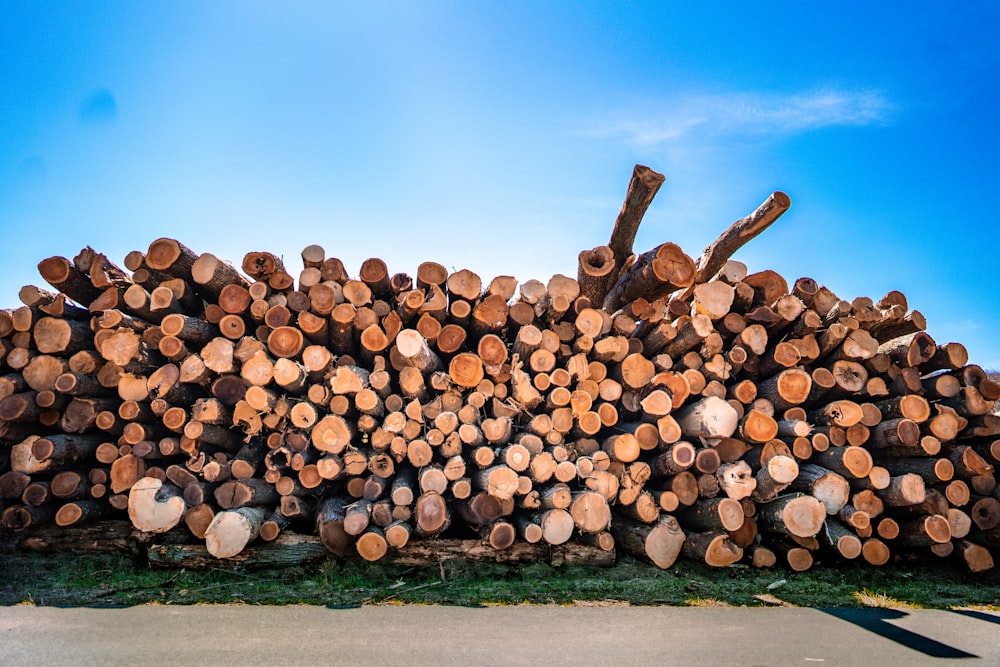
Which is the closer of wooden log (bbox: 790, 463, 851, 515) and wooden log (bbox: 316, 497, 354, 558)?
wooden log (bbox: 316, 497, 354, 558)

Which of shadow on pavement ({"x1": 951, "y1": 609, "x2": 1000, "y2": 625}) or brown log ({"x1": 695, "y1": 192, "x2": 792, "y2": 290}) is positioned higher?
brown log ({"x1": 695, "y1": 192, "x2": 792, "y2": 290})

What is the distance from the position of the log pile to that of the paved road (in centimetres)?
66

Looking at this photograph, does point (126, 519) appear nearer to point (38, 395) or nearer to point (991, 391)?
point (38, 395)

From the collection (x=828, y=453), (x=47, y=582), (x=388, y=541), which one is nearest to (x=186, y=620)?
(x=388, y=541)

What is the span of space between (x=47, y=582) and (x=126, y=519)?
61 cm

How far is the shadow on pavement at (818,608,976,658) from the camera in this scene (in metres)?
3.12

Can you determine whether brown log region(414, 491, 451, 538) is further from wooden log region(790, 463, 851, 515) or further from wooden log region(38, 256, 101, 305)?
wooden log region(38, 256, 101, 305)

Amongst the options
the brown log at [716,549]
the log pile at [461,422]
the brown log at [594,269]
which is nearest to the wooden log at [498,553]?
the log pile at [461,422]

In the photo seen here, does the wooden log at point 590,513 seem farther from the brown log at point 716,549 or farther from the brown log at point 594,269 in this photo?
the brown log at point 594,269

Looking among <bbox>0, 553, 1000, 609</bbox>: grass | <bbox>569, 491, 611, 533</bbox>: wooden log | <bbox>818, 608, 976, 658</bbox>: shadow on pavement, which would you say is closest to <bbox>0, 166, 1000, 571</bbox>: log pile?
<bbox>569, 491, 611, 533</bbox>: wooden log

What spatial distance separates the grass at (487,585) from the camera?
12.2ft

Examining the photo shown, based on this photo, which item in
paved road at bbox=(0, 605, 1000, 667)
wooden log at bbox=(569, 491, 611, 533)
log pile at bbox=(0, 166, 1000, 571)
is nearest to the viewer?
paved road at bbox=(0, 605, 1000, 667)

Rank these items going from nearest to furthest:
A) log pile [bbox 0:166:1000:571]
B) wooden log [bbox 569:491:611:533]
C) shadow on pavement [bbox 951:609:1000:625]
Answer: shadow on pavement [bbox 951:609:1000:625]
wooden log [bbox 569:491:611:533]
log pile [bbox 0:166:1000:571]

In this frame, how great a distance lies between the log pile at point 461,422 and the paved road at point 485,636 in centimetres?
66
